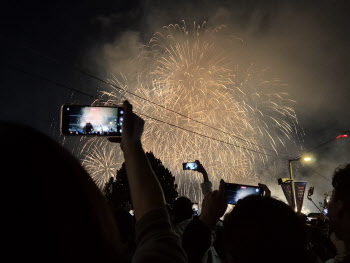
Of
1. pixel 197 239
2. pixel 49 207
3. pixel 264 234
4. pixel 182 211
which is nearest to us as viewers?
pixel 49 207

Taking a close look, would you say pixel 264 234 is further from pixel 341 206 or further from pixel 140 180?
pixel 341 206

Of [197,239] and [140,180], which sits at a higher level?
[140,180]

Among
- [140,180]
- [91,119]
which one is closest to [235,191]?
[91,119]

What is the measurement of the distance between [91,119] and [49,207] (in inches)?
110

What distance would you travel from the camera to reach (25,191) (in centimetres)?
78

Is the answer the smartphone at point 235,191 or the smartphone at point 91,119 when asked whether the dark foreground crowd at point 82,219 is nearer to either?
the smartphone at point 91,119

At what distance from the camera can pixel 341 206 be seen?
286cm

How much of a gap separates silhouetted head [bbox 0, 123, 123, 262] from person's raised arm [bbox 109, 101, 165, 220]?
382 millimetres

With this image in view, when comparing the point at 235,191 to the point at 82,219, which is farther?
the point at 235,191

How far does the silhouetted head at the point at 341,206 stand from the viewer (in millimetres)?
2742

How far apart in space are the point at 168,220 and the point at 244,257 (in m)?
0.57

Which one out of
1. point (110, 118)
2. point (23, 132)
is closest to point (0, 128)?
point (23, 132)

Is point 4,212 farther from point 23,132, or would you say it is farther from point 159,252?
point 159,252

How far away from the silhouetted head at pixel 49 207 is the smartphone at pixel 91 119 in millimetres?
2574
